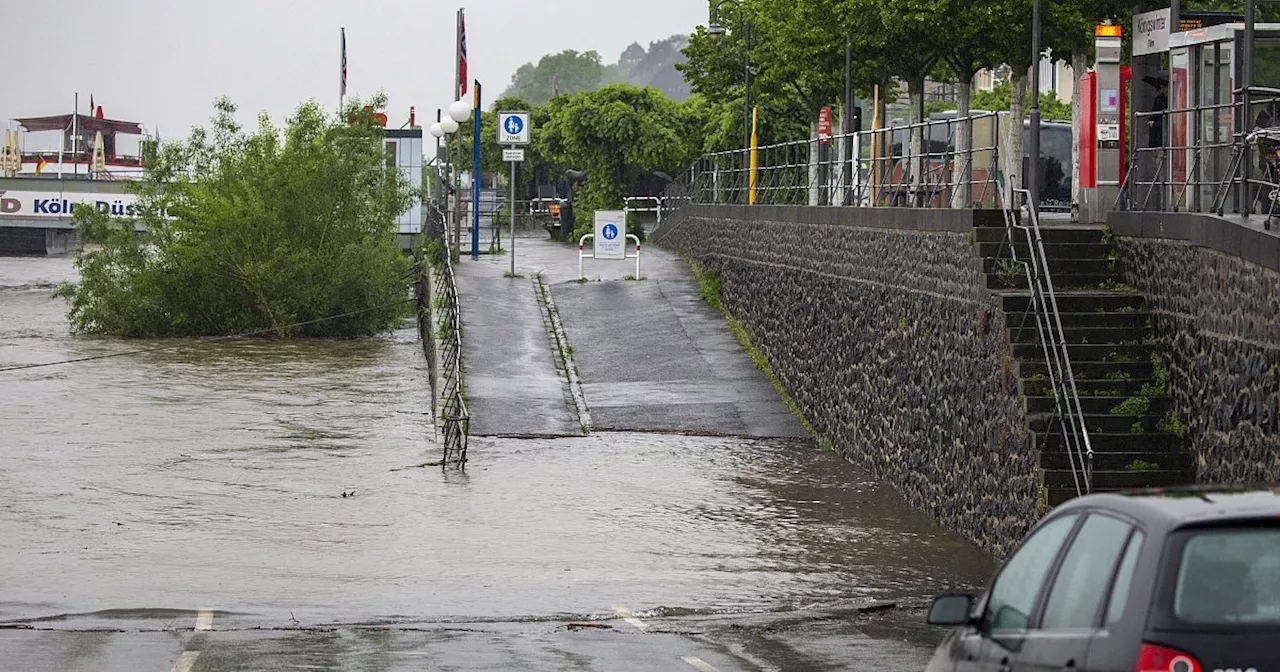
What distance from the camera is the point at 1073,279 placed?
730 inches

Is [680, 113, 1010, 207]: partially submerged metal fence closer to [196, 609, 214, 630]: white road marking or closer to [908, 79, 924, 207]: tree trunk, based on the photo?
[908, 79, 924, 207]: tree trunk

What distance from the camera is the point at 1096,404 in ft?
55.4

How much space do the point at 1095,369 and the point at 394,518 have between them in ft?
25.0

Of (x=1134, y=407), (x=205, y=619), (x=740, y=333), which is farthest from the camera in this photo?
(x=740, y=333)

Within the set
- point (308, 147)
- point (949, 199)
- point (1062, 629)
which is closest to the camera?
point (1062, 629)

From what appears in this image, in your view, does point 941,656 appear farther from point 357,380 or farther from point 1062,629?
point 357,380

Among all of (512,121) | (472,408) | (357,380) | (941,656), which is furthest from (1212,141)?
(512,121)

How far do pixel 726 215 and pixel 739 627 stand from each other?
22.6 meters

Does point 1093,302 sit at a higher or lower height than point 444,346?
higher

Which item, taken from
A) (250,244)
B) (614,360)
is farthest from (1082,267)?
(250,244)

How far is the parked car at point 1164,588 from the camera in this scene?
17.6 ft

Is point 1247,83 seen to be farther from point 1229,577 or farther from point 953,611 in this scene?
point 1229,577

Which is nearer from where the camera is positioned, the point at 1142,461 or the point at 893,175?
the point at 1142,461

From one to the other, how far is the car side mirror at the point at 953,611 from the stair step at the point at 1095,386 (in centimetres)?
1044
